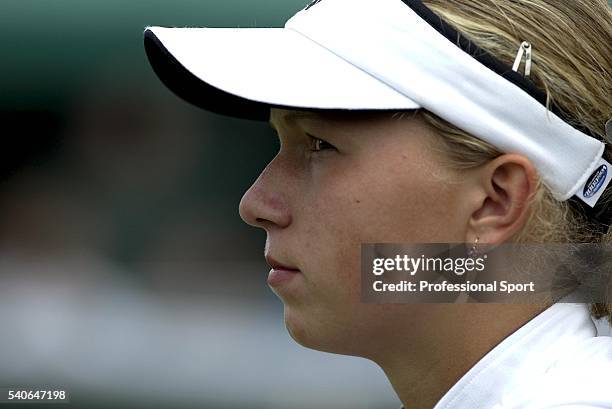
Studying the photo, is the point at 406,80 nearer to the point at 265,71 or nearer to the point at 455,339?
the point at 265,71

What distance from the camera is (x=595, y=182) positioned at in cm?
142

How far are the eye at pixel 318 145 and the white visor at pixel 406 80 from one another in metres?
0.08

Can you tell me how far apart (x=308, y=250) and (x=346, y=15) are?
328 millimetres

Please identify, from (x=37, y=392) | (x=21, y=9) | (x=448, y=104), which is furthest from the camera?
(x=21, y=9)

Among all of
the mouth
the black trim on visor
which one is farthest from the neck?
the black trim on visor

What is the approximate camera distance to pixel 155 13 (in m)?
3.50

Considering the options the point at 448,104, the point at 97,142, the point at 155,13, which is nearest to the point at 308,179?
the point at 448,104

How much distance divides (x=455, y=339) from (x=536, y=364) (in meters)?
0.11

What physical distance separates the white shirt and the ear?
0.13m

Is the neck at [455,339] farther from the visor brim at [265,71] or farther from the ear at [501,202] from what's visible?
the visor brim at [265,71]

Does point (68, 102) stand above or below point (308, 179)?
above

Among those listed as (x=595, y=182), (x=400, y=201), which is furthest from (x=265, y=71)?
(x=595, y=182)

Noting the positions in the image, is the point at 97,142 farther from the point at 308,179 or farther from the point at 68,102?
the point at 308,179

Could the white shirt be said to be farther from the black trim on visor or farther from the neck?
the black trim on visor
